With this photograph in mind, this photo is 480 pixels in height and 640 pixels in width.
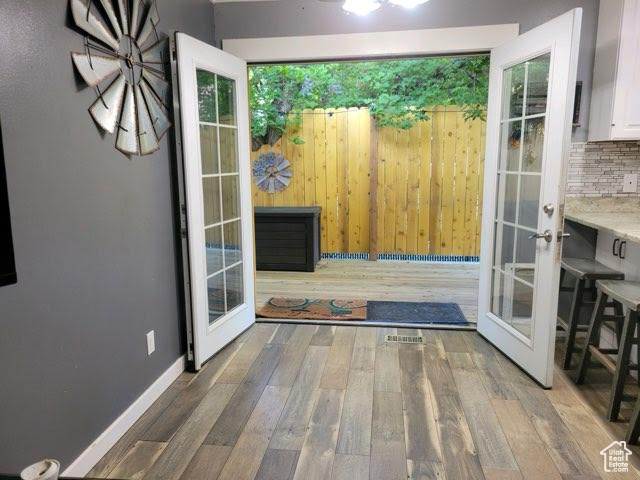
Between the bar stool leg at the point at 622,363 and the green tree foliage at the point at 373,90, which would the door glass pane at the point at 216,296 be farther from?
the green tree foliage at the point at 373,90

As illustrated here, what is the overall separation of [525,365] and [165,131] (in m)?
2.52

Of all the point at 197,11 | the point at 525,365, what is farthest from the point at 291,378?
the point at 197,11

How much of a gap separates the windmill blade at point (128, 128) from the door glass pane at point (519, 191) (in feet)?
7.18

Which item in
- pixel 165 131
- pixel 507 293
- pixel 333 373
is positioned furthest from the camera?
pixel 507 293

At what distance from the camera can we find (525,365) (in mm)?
2842

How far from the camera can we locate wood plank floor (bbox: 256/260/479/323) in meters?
4.59

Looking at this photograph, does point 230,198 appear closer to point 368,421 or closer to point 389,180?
point 368,421

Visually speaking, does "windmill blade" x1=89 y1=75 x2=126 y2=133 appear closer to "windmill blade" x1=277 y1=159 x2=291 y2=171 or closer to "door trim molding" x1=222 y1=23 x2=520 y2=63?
"door trim molding" x1=222 y1=23 x2=520 y2=63

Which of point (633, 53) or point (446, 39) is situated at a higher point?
point (446, 39)

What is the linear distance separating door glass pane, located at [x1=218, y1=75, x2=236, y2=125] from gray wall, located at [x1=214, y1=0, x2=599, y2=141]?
17.7 inches

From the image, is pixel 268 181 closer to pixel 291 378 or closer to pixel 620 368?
pixel 291 378

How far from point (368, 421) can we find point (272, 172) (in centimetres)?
434

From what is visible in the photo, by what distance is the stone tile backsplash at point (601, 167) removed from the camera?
3178 mm

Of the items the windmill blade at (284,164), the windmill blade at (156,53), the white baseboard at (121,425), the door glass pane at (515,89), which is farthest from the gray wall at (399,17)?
the windmill blade at (284,164)
